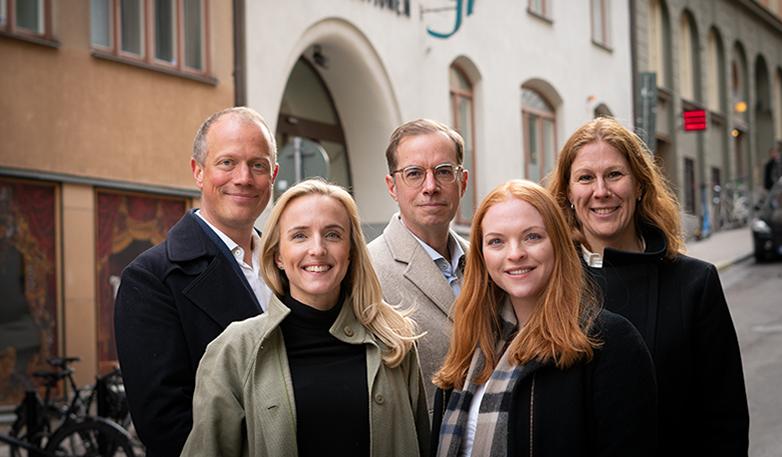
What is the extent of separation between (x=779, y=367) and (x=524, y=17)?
423 inches

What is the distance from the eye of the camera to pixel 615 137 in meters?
3.72

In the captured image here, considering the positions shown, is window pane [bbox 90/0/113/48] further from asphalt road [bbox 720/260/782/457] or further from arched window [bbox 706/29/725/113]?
arched window [bbox 706/29/725/113]

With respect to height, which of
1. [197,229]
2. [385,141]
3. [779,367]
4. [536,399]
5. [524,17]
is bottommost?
[779,367]

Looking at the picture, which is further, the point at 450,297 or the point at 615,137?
the point at 450,297

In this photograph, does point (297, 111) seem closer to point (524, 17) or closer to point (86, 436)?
point (524, 17)

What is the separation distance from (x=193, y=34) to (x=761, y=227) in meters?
14.6

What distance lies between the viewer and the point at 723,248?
26750mm

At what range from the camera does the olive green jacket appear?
3326 millimetres

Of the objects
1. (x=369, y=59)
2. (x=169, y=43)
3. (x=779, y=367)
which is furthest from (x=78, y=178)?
(x=779, y=367)

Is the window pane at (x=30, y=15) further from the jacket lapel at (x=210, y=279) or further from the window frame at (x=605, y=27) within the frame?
the window frame at (x=605, y=27)

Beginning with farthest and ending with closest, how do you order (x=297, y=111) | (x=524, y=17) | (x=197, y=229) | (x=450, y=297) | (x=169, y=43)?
(x=524, y=17) < (x=297, y=111) < (x=169, y=43) < (x=450, y=297) < (x=197, y=229)

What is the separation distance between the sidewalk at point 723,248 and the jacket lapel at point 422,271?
18815mm

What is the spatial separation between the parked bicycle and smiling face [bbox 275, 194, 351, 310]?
461 centimetres

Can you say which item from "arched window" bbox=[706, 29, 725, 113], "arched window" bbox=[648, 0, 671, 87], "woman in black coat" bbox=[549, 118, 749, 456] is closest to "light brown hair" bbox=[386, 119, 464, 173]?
"woman in black coat" bbox=[549, 118, 749, 456]
